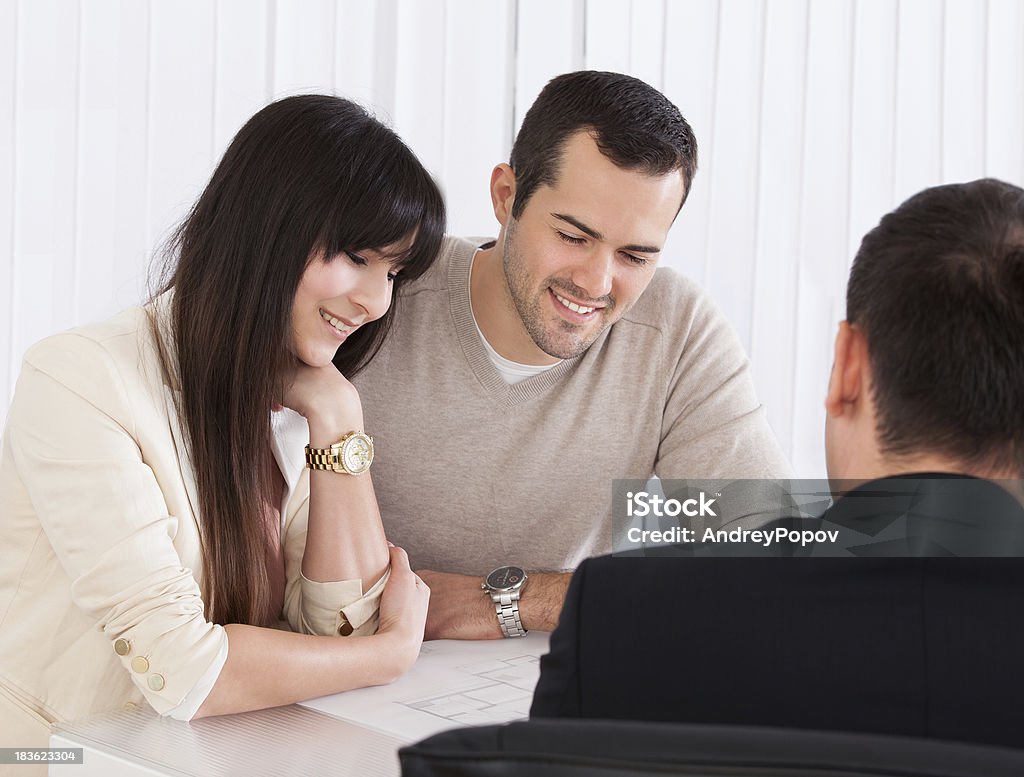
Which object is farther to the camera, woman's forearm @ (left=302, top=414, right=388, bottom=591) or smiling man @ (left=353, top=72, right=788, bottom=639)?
smiling man @ (left=353, top=72, right=788, bottom=639)

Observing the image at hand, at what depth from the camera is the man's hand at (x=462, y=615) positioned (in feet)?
5.28

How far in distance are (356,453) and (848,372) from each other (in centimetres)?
84

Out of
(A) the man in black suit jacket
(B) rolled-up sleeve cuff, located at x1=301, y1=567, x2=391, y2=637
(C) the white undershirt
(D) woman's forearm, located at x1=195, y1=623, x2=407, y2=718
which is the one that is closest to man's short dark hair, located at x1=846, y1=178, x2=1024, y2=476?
(A) the man in black suit jacket

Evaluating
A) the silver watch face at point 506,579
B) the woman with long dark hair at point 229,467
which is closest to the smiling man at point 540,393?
the silver watch face at point 506,579

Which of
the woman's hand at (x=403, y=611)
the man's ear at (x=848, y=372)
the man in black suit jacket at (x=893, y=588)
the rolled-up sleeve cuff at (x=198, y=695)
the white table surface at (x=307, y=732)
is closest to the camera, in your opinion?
the man in black suit jacket at (x=893, y=588)

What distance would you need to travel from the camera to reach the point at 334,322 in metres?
1.54

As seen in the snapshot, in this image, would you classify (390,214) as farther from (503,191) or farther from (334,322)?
(503,191)

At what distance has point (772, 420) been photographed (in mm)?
2809

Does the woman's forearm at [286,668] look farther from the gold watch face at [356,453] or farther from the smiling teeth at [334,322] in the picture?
the smiling teeth at [334,322]

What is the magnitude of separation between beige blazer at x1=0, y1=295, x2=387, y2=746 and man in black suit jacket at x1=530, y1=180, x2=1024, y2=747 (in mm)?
558

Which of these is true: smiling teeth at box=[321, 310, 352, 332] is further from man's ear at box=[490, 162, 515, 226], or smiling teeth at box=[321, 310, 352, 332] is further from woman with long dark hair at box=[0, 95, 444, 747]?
man's ear at box=[490, 162, 515, 226]

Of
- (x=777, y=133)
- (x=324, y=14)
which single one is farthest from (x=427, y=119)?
(x=777, y=133)

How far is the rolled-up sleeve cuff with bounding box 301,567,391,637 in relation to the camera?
1.48 m

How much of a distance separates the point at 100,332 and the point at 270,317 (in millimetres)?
209
